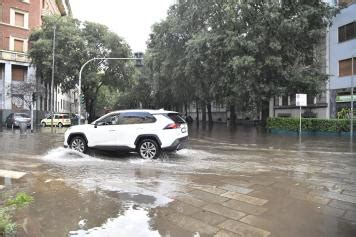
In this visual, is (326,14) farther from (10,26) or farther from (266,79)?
(10,26)

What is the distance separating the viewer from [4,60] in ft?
137

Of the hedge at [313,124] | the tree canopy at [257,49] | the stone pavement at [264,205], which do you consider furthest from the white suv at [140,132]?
the hedge at [313,124]

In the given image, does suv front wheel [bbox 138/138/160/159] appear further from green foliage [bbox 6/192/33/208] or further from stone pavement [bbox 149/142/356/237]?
green foliage [bbox 6/192/33/208]

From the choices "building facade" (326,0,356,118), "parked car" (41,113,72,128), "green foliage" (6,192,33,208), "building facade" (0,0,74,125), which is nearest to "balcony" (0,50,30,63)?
"building facade" (0,0,74,125)

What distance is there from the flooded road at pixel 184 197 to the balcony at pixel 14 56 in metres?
33.1

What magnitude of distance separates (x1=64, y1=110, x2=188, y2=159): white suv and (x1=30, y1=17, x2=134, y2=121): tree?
2896cm

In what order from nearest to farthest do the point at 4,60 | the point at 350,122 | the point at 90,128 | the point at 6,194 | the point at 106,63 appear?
the point at 6,194 < the point at 90,128 < the point at 350,122 < the point at 4,60 < the point at 106,63

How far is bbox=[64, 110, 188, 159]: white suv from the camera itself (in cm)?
1263

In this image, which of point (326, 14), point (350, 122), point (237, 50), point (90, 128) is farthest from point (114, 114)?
point (326, 14)

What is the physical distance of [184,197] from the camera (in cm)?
725

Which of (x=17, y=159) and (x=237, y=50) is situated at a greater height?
(x=237, y=50)

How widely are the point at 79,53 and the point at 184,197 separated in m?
36.5

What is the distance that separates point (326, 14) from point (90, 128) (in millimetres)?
21450

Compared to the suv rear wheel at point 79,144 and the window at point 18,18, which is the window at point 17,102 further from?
the suv rear wheel at point 79,144
